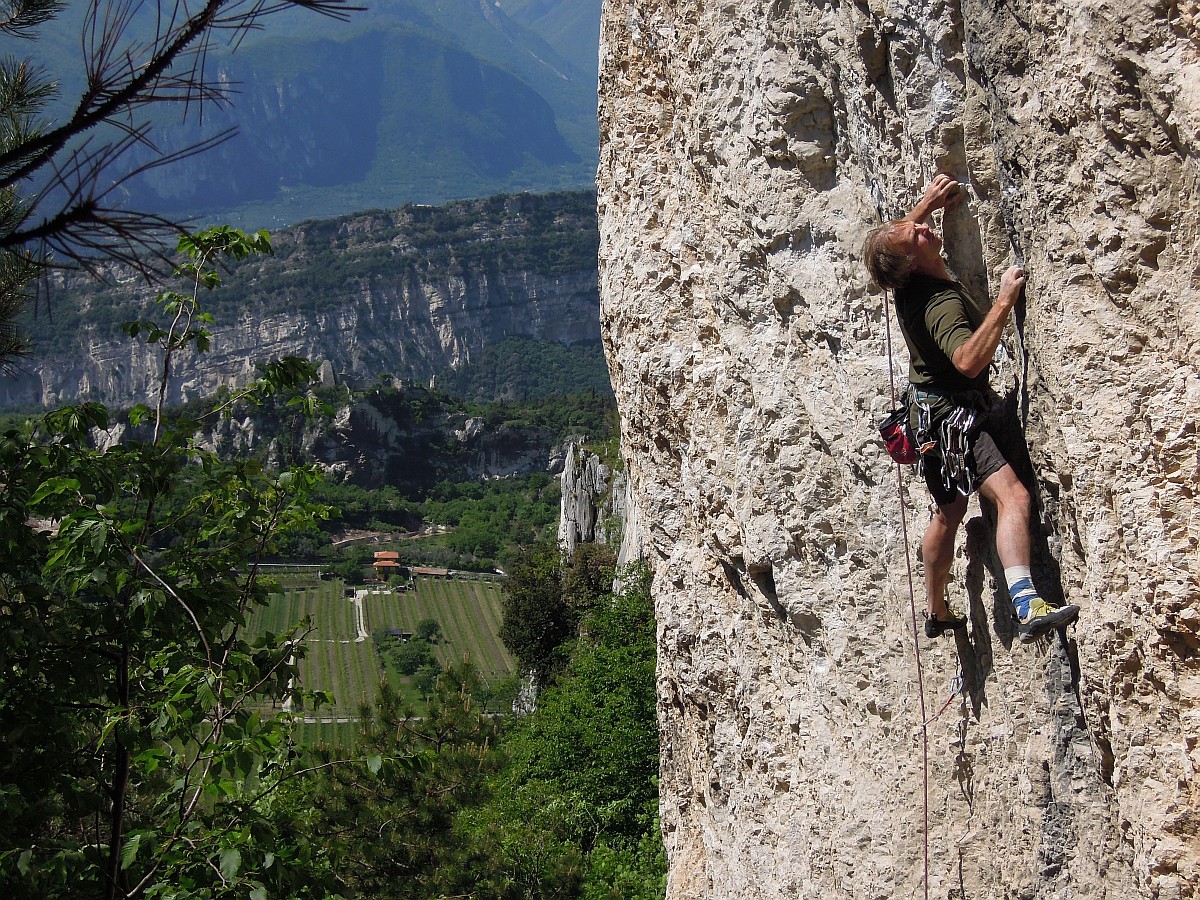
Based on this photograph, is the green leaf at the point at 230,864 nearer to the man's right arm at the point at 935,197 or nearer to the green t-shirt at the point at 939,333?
the green t-shirt at the point at 939,333

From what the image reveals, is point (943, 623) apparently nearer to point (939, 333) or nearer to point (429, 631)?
point (939, 333)

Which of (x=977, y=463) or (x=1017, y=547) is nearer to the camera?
(x=1017, y=547)

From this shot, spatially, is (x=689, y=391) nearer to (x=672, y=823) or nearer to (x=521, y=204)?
(x=672, y=823)

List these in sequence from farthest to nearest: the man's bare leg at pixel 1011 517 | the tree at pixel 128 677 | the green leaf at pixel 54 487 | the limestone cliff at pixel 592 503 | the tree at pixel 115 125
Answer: the limestone cliff at pixel 592 503, the green leaf at pixel 54 487, the tree at pixel 128 677, the man's bare leg at pixel 1011 517, the tree at pixel 115 125

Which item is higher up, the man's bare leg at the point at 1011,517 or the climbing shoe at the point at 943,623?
the man's bare leg at the point at 1011,517

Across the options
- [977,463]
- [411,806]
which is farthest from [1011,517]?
[411,806]

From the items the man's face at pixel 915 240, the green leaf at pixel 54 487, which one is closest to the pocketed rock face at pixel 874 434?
the man's face at pixel 915 240

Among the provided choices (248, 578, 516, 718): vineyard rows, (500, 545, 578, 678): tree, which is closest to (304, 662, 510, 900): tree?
(500, 545, 578, 678): tree
